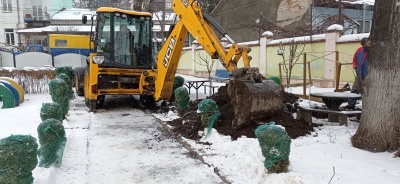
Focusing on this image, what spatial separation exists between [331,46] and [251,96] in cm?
765

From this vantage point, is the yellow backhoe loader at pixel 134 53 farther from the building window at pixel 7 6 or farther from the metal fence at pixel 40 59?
the building window at pixel 7 6

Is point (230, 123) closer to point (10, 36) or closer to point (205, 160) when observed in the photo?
point (205, 160)

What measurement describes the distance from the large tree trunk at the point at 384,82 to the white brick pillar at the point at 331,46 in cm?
740

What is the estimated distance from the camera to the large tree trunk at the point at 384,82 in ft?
14.3

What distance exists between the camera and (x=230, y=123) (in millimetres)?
6121

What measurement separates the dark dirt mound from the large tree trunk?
4.05 ft

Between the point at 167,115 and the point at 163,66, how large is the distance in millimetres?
1293

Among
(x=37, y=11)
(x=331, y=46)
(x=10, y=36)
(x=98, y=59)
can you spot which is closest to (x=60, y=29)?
(x=37, y=11)

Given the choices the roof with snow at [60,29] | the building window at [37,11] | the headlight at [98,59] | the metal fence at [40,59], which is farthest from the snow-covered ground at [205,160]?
the building window at [37,11]

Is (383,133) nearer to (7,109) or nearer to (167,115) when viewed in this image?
(167,115)

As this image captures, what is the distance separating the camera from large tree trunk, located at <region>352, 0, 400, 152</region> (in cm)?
436

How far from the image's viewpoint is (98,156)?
5473mm

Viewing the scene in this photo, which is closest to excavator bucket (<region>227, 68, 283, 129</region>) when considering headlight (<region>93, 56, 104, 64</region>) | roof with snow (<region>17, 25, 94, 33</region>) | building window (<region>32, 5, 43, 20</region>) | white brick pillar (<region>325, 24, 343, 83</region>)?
headlight (<region>93, 56, 104, 64</region>)

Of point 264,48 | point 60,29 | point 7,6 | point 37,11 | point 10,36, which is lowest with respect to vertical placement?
point 264,48
